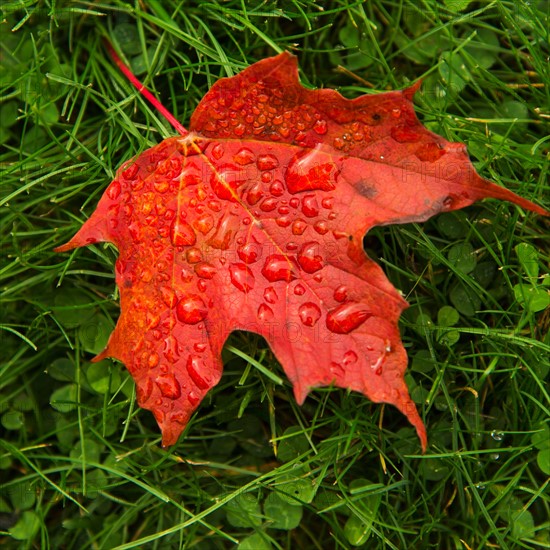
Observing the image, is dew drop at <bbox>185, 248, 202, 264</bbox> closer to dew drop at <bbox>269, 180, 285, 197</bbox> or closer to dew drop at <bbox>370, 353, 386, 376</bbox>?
dew drop at <bbox>269, 180, 285, 197</bbox>

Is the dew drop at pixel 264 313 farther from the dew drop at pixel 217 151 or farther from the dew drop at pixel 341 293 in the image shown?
the dew drop at pixel 217 151

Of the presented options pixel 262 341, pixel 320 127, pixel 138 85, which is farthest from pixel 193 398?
pixel 138 85

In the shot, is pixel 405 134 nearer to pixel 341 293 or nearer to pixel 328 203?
pixel 328 203

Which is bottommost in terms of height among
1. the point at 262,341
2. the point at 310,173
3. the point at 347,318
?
the point at 262,341

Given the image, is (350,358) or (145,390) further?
(145,390)

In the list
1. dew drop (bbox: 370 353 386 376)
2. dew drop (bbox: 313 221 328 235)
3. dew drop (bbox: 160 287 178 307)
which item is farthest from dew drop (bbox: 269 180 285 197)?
dew drop (bbox: 370 353 386 376)

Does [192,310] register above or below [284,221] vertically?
below

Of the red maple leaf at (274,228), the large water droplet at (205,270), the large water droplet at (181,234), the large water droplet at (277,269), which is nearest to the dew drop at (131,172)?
the red maple leaf at (274,228)
